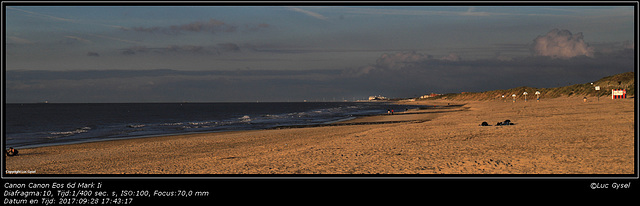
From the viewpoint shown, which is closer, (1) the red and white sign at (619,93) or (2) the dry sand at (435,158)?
(2) the dry sand at (435,158)

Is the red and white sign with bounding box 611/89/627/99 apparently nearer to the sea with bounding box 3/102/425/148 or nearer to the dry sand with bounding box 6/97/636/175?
the sea with bounding box 3/102/425/148

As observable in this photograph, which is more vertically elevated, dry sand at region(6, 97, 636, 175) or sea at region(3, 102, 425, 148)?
dry sand at region(6, 97, 636, 175)

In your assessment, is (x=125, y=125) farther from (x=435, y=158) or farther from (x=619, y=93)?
(x=619, y=93)
